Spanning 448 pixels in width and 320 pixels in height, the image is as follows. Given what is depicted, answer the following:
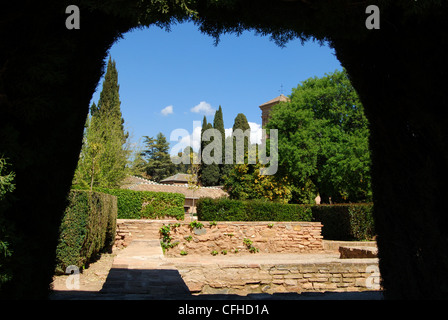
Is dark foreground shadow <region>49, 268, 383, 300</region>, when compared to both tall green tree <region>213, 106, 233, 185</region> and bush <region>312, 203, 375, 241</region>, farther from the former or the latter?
tall green tree <region>213, 106, 233, 185</region>

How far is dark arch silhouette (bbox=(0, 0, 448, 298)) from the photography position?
6.70 ft

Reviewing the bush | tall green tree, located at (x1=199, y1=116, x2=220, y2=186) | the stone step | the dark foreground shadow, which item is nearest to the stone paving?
the dark foreground shadow

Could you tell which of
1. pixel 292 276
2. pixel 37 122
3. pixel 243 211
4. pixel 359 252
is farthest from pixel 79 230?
pixel 243 211

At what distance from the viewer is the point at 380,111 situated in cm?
284

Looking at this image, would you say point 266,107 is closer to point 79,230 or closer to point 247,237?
point 247,237

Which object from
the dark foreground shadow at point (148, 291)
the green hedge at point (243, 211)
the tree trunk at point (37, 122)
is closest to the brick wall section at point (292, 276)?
the dark foreground shadow at point (148, 291)

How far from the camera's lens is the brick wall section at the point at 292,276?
22.3 feet

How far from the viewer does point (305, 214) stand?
694 inches

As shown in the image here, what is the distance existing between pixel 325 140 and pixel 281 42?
21.7 meters

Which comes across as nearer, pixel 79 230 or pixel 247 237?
pixel 79 230

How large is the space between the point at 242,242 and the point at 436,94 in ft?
34.1

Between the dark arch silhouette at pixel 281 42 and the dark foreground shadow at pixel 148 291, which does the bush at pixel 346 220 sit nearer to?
the dark foreground shadow at pixel 148 291

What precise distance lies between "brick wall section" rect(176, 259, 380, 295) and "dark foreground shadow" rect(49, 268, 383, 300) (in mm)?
1807

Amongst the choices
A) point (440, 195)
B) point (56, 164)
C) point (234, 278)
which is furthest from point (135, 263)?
point (440, 195)
